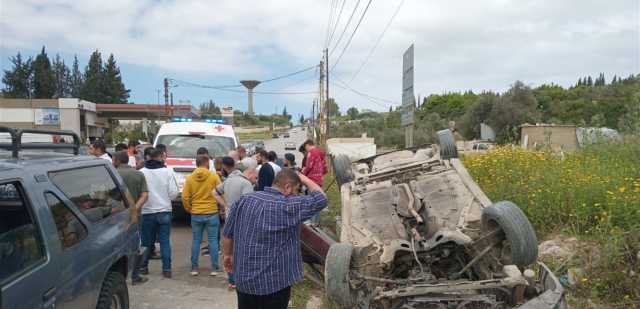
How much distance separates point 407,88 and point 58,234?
29.3 ft

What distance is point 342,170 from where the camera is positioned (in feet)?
21.1

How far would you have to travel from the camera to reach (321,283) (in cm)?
577

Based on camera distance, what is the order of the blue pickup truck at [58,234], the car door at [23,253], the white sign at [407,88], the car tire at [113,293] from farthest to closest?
the white sign at [407,88] → the car tire at [113,293] → the blue pickup truck at [58,234] → the car door at [23,253]

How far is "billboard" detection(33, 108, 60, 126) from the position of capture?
45219 millimetres

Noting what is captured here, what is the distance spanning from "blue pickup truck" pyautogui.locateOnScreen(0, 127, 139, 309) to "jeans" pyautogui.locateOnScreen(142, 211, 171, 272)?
5.77ft

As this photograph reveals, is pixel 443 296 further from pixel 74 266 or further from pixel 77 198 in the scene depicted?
pixel 77 198

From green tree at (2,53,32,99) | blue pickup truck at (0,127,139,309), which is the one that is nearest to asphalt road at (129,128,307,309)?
blue pickup truck at (0,127,139,309)

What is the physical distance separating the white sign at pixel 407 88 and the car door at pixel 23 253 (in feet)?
28.5

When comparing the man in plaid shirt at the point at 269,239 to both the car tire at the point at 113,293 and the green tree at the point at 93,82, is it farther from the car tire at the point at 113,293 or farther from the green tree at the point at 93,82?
the green tree at the point at 93,82

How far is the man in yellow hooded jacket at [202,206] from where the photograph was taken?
241 inches

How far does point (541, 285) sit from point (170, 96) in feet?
138

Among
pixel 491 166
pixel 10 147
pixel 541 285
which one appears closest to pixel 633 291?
pixel 541 285

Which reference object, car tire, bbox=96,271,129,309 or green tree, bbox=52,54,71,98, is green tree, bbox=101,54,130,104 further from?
car tire, bbox=96,271,129,309

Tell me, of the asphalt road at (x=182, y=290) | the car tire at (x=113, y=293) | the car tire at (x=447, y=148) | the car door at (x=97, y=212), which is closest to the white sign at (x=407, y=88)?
the car tire at (x=447, y=148)
